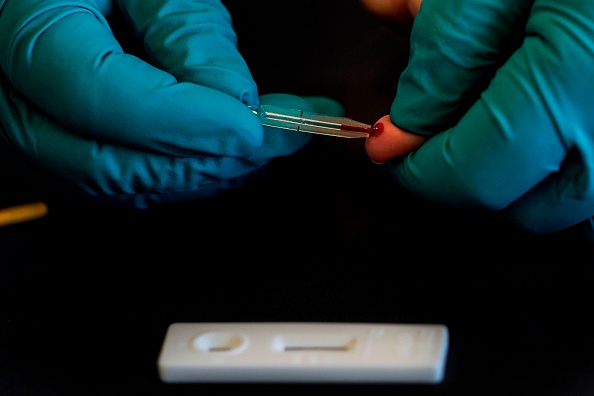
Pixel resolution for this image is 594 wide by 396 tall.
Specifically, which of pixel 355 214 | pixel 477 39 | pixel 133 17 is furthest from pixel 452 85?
pixel 133 17

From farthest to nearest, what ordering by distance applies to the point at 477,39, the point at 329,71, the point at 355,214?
the point at 329,71 < the point at 355,214 < the point at 477,39

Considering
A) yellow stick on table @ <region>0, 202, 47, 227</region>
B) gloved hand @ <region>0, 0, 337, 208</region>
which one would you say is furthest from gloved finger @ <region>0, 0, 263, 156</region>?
yellow stick on table @ <region>0, 202, 47, 227</region>

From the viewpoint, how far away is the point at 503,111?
16.7 inches

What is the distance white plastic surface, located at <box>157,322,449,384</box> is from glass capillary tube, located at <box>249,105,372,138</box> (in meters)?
0.16

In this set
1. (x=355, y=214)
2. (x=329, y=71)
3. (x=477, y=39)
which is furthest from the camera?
(x=329, y=71)

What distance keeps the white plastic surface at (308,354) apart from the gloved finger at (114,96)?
0.14 m

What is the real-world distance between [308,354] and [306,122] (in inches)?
7.5

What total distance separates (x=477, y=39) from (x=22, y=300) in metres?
0.37

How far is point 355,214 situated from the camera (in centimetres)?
57

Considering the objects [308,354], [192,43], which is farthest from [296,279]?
[192,43]

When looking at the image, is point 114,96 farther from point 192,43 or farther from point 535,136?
point 535,136

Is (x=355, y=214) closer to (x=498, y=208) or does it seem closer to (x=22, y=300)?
(x=498, y=208)

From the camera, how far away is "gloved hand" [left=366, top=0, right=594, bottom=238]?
410mm

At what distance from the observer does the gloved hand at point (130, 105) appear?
19.3 inches
